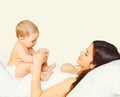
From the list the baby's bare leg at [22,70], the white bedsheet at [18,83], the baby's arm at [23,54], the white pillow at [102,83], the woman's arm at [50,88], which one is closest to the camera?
the white pillow at [102,83]

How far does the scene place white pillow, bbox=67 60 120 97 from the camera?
75.5 inches

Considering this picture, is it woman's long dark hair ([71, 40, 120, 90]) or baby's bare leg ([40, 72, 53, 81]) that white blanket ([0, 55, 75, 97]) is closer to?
baby's bare leg ([40, 72, 53, 81])

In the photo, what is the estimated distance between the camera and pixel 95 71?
6.55 ft

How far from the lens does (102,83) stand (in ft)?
6.33

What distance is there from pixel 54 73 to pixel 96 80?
0.47 m

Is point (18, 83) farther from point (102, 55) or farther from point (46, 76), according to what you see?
point (102, 55)

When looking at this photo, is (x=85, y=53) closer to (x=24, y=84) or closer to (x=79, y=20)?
(x=24, y=84)

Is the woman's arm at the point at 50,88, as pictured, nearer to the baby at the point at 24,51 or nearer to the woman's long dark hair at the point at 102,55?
the woman's long dark hair at the point at 102,55

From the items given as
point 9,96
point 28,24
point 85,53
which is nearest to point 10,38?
point 28,24

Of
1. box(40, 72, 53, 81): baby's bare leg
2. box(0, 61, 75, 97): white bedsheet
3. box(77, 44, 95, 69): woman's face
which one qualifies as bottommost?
box(0, 61, 75, 97): white bedsheet

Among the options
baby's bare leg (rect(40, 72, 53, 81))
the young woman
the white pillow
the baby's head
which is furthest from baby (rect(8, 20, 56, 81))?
the white pillow

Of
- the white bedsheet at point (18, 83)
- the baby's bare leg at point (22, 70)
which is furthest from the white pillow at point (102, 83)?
the baby's bare leg at point (22, 70)

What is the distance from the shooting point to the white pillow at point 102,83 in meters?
1.92

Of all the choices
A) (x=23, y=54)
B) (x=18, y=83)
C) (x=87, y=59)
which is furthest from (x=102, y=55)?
(x=23, y=54)
